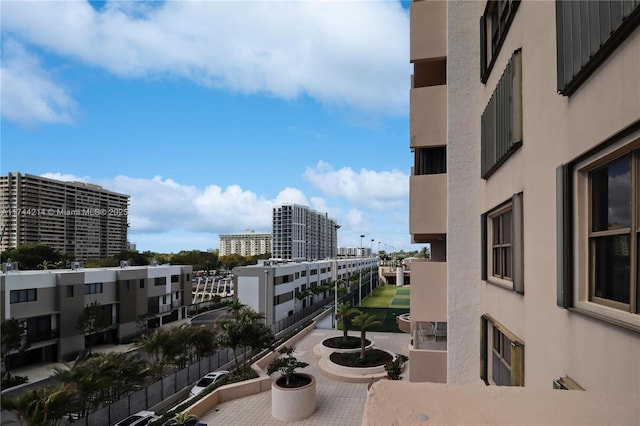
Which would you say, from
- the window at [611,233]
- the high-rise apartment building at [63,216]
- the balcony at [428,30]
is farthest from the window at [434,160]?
the high-rise apartment building at [63,216]

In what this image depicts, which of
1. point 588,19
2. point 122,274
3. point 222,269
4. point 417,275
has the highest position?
point 588,19

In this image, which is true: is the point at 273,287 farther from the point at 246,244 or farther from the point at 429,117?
the point at 246,244

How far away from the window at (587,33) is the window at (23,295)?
32.7 meters

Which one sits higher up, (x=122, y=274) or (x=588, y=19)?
(x=588, y=19)

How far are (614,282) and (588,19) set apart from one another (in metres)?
1.63

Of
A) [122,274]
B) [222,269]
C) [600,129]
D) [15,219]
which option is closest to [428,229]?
[600,129]

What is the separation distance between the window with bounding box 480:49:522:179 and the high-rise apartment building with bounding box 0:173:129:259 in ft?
192

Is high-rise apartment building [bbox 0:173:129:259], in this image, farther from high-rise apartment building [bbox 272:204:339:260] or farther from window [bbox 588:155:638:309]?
window [bbox 588:155:638:309]

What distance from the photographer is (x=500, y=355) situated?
4.93 m

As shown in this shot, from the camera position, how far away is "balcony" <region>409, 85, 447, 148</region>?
723 cm

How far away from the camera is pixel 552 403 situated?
169cm

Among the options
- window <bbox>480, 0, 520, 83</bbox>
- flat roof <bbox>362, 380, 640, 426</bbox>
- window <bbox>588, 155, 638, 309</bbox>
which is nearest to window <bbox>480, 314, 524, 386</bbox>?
window <bbox>588, 155, 638, 309</bbox>

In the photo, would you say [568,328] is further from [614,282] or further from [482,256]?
[482,256]

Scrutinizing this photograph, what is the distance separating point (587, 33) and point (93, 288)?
123 ft
